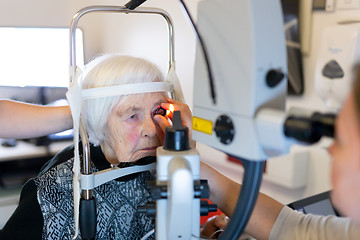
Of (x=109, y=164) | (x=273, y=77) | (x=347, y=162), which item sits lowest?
(x=109, y=164)

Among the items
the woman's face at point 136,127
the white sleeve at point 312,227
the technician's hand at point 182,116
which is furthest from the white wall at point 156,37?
the white sleeve at point 312,227

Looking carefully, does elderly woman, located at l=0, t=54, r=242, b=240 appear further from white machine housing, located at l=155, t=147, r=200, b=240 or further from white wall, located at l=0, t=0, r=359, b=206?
white machine housing, located at l=155, t=147, r=200, b=240

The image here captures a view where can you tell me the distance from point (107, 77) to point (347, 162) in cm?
89

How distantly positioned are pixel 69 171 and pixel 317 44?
1.12m

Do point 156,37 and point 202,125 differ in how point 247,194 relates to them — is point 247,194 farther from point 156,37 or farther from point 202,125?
point 156,37

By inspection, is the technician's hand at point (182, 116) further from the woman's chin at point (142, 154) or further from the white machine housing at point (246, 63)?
the white machine housing at point (246, 63)

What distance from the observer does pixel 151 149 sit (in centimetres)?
124

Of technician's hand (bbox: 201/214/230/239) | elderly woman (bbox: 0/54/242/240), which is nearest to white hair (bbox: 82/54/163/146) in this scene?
elderly woman (bbox: 0/54/242/240)

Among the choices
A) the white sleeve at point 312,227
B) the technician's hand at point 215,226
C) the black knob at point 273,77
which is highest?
the black knob at point 273,77

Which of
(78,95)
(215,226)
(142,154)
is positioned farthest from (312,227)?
(78,95)

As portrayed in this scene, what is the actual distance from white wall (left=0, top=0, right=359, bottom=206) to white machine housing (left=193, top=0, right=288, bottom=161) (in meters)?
0.90

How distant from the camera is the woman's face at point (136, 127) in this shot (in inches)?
48.8

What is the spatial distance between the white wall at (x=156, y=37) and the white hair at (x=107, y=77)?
20 cm

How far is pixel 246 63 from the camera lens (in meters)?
0.58
